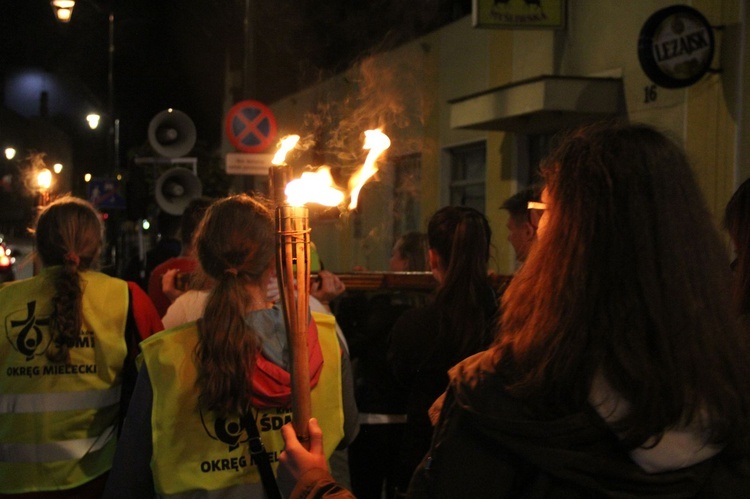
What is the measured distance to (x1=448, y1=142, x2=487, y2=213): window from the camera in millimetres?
14719

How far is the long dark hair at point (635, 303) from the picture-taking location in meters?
1.53

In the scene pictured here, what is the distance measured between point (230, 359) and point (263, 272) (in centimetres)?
36

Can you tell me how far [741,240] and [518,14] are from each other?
8.82m

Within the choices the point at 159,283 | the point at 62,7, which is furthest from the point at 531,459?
the point at 62,7

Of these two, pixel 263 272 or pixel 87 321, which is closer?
pixel 263 272

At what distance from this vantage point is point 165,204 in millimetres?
11398

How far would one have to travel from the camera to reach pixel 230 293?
9.07ft

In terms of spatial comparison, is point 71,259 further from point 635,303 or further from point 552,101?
point 552,101

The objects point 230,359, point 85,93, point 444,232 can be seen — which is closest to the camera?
point 230,359

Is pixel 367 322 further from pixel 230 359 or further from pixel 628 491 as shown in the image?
pixel 628 491

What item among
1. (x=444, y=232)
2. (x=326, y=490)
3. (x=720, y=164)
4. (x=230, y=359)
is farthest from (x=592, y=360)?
(x=720, y=164)

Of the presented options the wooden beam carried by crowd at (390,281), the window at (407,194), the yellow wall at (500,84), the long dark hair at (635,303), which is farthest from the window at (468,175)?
the long dark hair at (635,303)

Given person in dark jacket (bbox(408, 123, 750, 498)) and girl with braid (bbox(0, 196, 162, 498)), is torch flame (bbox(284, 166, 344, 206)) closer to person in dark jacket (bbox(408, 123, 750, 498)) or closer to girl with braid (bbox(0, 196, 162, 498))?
person in dark jacket (bbox(408, 123, 750, 498))

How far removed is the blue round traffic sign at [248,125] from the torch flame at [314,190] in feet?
28.2
